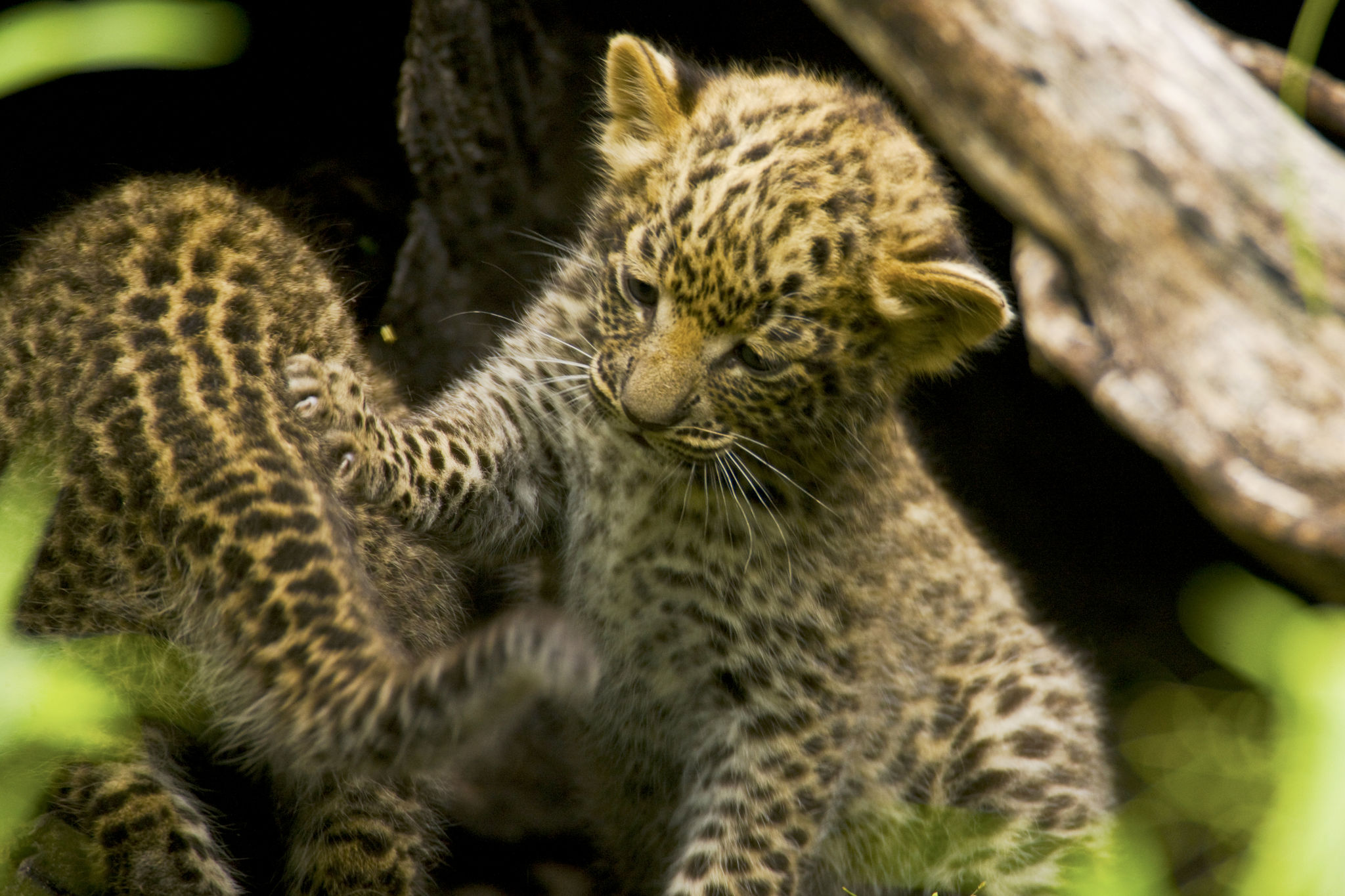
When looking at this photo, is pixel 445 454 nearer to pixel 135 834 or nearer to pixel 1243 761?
pixel 135 834

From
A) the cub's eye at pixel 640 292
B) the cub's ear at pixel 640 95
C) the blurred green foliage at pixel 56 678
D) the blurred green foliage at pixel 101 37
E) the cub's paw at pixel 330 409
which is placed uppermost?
the blurred green foliage at pixel 101 37

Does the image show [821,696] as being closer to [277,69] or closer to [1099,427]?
[1099,427]

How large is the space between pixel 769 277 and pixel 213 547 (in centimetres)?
212

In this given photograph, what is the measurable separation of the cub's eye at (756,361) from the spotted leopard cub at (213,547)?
4.90ft

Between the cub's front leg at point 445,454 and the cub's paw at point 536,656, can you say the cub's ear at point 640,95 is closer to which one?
the cub's front leg at point 445,454

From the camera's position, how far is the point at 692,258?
12.6 ft

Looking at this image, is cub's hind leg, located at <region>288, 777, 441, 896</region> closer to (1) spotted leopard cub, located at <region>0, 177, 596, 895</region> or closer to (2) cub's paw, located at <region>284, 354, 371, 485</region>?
(1) spotted leopard cub, located at <region>0, 177, 596, 895</region>

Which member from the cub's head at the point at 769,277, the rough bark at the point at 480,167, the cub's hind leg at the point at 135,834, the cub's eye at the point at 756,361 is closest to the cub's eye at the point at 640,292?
the cub's head at the point at 769,277

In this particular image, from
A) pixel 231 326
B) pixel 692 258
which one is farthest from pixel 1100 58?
pixel 231 326

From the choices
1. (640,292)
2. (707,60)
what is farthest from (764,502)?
(707,60)

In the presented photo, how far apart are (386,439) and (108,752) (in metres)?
1.50

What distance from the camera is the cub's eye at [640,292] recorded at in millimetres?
4039

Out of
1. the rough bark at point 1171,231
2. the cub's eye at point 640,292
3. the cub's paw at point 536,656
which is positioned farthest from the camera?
the cub's eye at point 640,292

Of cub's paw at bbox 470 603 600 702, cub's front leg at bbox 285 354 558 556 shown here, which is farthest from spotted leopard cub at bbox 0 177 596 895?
cub's paw at bbox 470 603 600 702
